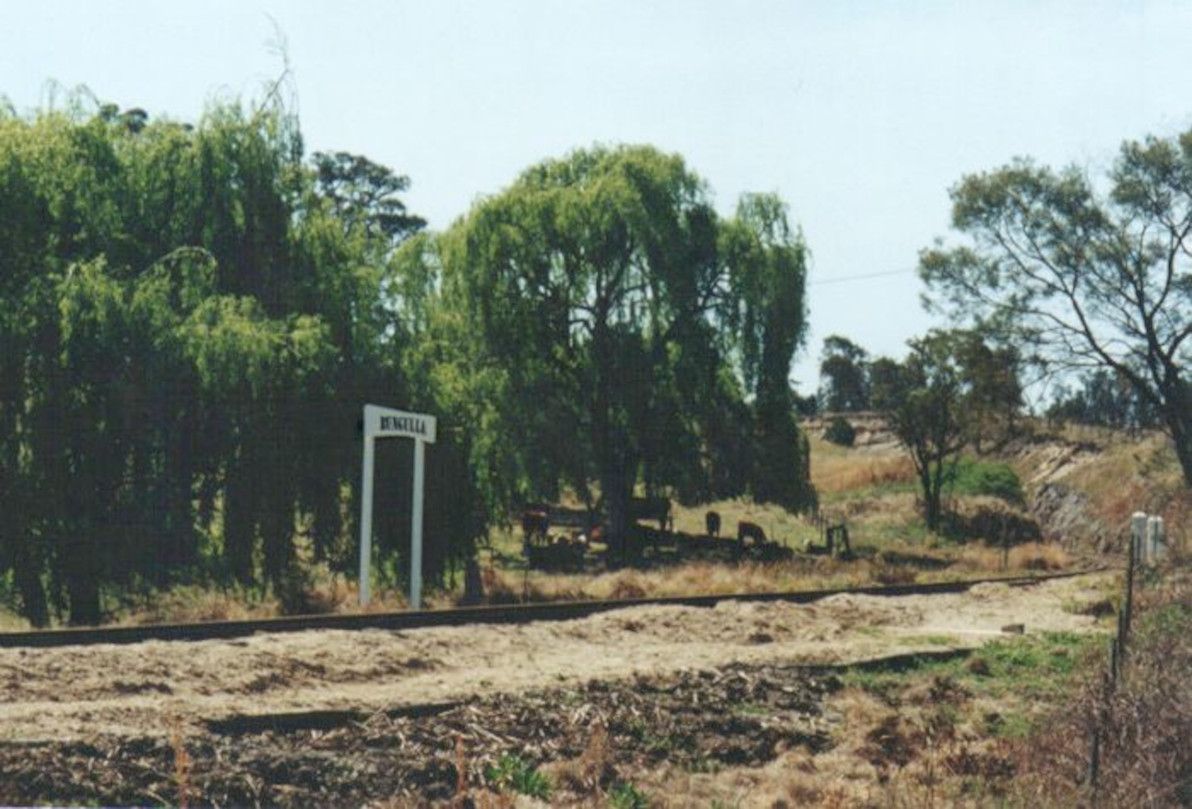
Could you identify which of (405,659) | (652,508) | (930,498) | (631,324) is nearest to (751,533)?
(652,508)

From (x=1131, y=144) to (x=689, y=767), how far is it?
142 ft

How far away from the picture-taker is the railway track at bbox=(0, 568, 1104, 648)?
15312mm

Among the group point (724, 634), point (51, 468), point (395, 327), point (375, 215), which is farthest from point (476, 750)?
point (375, 215)

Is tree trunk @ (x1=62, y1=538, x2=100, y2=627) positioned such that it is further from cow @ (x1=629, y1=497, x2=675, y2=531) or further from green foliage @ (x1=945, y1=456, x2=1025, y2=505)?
green foliage @ (x1=945, y1=456, x2=1025, y2=505)

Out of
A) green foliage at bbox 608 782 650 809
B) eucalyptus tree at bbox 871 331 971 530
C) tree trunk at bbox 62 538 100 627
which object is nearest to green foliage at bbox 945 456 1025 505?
eucalyptus tree at bbox 871 331 971 530

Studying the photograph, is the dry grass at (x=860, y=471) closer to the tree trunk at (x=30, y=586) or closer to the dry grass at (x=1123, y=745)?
the tree trunk at (x=30, y=586)

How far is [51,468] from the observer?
80.5ft

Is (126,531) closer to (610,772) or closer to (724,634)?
(724,634)

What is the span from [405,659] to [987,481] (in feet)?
163

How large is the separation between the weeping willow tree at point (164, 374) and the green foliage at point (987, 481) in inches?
1431

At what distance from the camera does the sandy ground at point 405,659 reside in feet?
42.3

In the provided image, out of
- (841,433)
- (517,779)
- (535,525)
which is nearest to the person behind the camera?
(517,779)

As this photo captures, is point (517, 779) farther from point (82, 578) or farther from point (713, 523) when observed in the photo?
point (713, 523)

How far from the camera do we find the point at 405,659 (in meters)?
15.9
